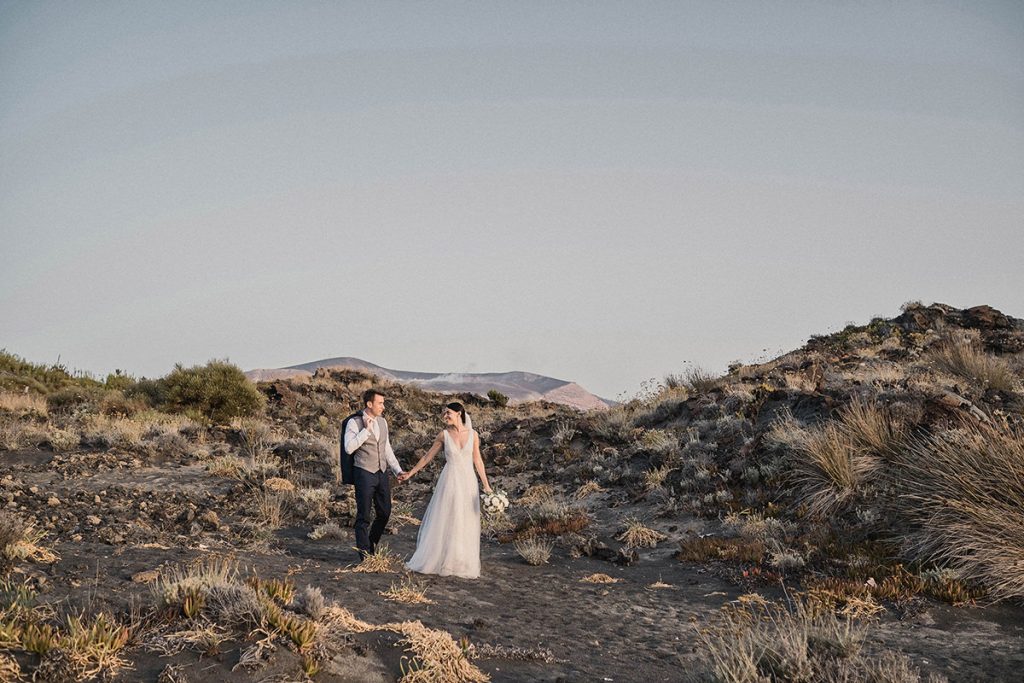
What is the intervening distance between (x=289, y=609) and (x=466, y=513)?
4448 millimetres

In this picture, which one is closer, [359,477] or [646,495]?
[359,477]

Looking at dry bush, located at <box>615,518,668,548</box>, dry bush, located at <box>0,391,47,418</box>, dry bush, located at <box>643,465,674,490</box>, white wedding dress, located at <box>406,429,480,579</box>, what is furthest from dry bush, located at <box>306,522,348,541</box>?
dry bush, located at <box>0,391,47,418</box>

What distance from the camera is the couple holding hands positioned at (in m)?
11.1

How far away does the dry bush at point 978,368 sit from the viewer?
17.4 meters

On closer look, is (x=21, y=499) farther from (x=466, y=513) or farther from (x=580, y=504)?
(x=580, y=504)

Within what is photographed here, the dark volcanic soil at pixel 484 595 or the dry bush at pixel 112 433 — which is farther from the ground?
the dry bush at pixel 112 433

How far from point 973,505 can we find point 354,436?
25.5ft

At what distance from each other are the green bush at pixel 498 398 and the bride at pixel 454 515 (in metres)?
22.9

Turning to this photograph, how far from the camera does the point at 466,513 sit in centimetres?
1120

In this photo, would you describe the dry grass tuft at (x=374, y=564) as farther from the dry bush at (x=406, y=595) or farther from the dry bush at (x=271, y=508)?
the dry bush at (x=271, y=508)

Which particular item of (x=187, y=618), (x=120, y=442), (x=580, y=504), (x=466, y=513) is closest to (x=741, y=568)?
(x=466, y=513)

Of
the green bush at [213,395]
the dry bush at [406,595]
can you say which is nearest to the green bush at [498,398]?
the green bush at [213,395]

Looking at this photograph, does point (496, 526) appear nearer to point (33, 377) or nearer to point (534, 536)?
point (534, 536)

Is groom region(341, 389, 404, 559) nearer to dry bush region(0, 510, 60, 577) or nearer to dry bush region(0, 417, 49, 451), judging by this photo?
dry bush region(0, 510, 60, 577)
